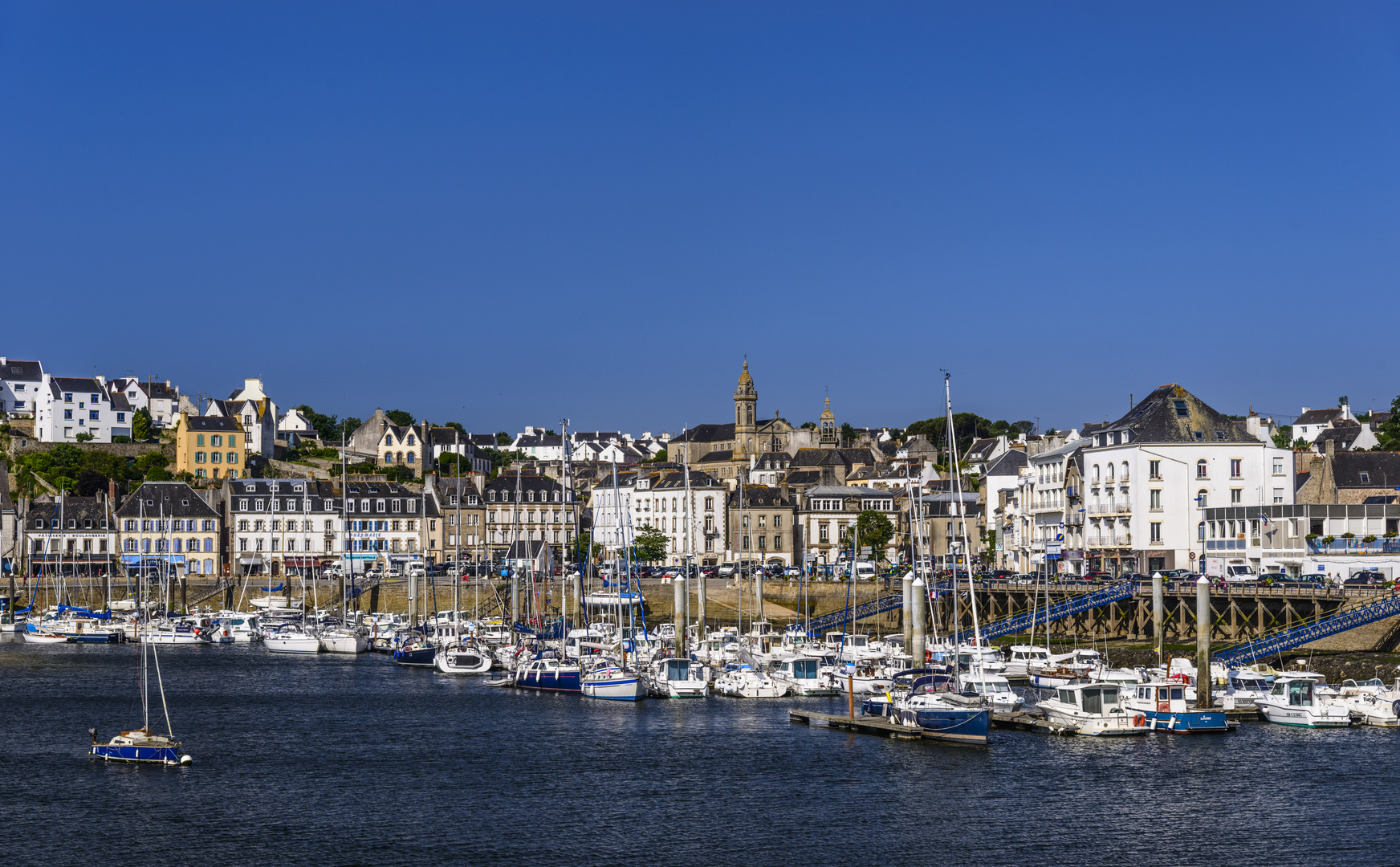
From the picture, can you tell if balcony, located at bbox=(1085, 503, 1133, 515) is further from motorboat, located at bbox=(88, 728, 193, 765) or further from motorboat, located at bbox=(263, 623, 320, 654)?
motorboat, located at bbox=(88, 728, 193, 765)

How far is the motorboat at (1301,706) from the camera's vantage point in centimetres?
5319

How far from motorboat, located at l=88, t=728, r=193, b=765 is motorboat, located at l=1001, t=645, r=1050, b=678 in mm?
33751

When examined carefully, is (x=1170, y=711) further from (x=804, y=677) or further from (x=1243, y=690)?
(x=804, y=677)

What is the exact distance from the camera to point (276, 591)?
11950 centimetres

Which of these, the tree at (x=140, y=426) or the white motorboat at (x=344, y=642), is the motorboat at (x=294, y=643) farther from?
the tree at (x=140, y=426)

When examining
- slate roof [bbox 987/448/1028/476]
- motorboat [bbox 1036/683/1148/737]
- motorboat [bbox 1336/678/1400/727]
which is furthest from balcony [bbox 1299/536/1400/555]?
slate roof [bbox 987/448/1028/476]

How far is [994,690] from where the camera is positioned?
56312 millimetres

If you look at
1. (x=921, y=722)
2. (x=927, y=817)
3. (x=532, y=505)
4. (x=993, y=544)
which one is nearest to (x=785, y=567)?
(x=993, y=544)

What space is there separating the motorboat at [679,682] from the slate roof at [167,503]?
73.7 metres

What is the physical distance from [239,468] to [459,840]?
118365 mm

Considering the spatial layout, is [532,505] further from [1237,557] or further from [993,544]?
[1237,557]

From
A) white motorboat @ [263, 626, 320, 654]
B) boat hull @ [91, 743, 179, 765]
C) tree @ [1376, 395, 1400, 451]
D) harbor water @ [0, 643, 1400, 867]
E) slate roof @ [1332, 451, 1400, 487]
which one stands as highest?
tree @ [1376, 395, 1400, 451]

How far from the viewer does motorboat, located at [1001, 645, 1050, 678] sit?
6738 cm

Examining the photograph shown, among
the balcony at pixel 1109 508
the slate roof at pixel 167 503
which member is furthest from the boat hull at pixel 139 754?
the slate roof at pixel 167 503
